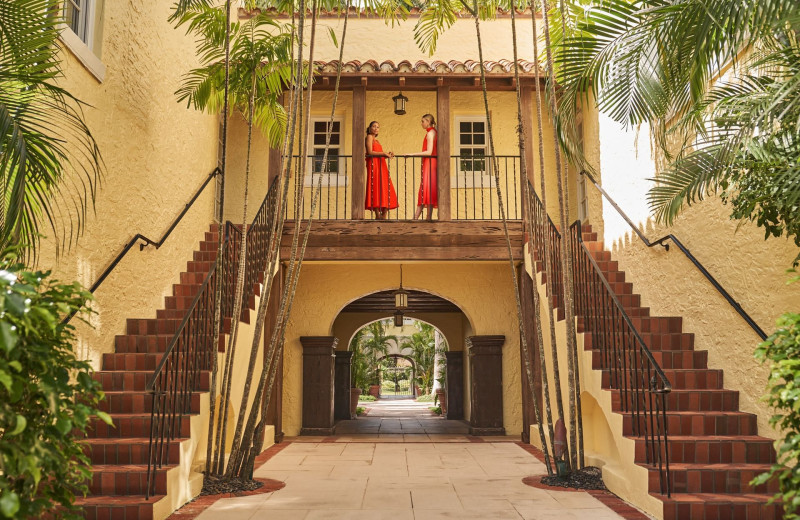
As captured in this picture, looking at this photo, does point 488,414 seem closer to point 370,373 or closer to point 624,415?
point 624,415

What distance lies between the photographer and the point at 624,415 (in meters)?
5.32

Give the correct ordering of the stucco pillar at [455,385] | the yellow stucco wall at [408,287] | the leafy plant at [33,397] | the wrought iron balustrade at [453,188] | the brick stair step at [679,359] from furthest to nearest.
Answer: the stucco pillar at [455,385] → the wrought iron balustrade at [453,188] → the yellow stucco wall at [408,287] → the brick stair step at [679,359] → the leafy plant at [33,397]

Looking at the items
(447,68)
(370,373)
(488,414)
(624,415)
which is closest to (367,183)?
(447,68)

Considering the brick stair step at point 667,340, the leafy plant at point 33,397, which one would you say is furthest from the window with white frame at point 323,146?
the leafy plant at point 33,397

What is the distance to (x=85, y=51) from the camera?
580cm

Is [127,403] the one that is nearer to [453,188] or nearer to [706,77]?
[706,77]

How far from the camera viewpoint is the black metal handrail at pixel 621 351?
4802 millimetres

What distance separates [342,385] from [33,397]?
11.2m

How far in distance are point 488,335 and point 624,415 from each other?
190 inches

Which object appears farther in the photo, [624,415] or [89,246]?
[89,246]

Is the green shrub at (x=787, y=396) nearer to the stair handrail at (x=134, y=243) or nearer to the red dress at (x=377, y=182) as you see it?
the stair handrail at (x=134, y=243)

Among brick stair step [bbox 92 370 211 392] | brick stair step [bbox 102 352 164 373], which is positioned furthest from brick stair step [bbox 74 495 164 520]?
brick stair step [bbox 102 352 164 373]

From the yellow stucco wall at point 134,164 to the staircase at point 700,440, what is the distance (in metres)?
4.39

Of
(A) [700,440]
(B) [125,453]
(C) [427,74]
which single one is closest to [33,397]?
(B) [125,453]
